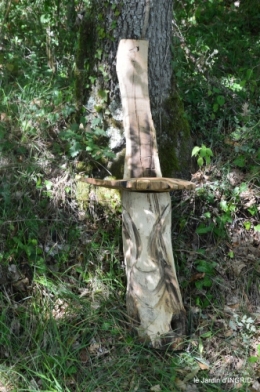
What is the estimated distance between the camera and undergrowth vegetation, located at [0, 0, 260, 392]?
3.21 meters

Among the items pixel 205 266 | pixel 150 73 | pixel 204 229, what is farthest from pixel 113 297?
pixel 150 73

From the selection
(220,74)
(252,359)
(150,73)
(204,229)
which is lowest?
(252,359)

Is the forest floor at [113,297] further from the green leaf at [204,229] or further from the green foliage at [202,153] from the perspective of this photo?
the green foliage at [202,153]

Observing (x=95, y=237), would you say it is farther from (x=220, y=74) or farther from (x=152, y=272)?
(x=220, y=74)

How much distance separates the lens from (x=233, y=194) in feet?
13.0

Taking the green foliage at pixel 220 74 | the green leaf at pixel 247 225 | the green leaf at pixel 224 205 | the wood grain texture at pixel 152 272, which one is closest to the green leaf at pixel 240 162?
the green foliage at pixel 220 74

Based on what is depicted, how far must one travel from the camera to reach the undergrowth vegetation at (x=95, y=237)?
3211 mm

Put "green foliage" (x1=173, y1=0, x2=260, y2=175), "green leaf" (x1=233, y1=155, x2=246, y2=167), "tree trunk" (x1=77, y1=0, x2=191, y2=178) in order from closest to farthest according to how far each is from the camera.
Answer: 1. "tree trunk" (x1=77, y1=0, x2=191, y2=178)
2. "green leaf" (x1=233, y1=155, x2=246, y2=167)
3. "green foliage" (x1=173, y1=0, x2=260, y2=175)

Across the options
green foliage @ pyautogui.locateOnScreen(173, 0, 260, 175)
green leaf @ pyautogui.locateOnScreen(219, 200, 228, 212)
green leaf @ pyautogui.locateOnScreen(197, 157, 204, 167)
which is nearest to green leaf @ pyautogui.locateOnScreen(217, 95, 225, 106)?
green foliage @ pyautogui.locateOnScreen(173, 0, 260, 175)

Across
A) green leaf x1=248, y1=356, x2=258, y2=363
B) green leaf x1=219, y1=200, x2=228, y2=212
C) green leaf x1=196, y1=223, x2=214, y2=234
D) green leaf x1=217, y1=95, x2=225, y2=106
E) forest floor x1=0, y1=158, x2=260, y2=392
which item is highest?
green leaf x1=217, y1=95, x2=225, y2=106

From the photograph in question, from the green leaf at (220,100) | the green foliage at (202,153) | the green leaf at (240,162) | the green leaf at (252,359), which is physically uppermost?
the green leaf at (220,100)

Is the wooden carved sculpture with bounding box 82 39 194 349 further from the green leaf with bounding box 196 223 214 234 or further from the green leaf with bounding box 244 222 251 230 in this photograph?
the green leaf with bounding box 244 222 251 230

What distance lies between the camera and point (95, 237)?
3.80 m

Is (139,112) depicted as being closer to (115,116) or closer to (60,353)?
(115,116)
